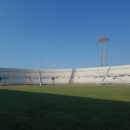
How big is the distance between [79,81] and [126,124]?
5501 cm

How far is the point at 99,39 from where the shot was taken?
227 ft

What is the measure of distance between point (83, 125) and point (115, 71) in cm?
5343

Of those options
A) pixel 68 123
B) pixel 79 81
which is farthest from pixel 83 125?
pixel 79 81

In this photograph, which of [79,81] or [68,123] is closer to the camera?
[68,123]

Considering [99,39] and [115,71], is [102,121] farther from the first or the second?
[99,39]

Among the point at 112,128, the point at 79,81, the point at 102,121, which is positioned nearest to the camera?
the point at 112,128

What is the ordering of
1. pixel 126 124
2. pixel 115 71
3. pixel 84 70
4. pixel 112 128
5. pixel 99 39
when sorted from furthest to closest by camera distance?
pixel 99 39 → pixel 84 70 → pixel 115 71 → pixel 126 124 → pixel 112 128

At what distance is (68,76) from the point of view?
65625 millimetres

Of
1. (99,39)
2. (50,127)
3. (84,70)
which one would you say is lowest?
(50,127)

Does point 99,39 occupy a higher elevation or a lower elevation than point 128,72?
higher

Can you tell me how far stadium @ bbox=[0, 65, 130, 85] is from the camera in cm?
5371

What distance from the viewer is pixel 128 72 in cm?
5209

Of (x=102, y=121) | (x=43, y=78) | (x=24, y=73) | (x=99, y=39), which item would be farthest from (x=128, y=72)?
(x=102, y=121)

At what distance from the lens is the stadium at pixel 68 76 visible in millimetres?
53706
